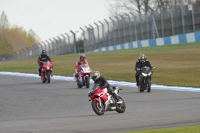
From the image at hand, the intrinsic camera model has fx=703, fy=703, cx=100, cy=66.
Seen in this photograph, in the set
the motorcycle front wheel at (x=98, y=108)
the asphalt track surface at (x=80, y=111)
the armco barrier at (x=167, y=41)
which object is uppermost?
the armco barrier at (x=167, y=41)

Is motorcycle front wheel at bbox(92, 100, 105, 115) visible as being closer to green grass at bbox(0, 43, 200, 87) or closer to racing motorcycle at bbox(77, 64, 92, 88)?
green grass at bbox(0, 43, 200, 87)

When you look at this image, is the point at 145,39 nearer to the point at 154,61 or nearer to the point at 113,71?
the point at 154,61

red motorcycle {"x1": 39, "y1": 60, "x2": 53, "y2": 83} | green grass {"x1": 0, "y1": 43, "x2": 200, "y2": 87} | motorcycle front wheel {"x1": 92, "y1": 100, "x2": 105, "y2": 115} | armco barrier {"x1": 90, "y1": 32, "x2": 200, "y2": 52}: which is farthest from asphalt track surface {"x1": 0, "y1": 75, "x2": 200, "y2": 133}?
armco barrier {"x1": 90, "y1": 32, "x2": 200, "y2": 52}

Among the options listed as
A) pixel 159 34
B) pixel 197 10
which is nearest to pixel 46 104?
pixel 197 10

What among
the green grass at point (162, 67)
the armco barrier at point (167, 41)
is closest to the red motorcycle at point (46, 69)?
the green grass at point (162, 67)

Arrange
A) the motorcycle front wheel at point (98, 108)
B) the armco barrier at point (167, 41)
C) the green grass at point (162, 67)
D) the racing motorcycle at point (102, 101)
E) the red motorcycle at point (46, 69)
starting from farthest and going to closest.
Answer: the armco barrier at point (167, 41)
the red motorcycle at point (46, 69)
the green grass at point (162, 67)
the racing motorcycle at point (102, 101)
the motorcycle front wheel at point (98, 108)

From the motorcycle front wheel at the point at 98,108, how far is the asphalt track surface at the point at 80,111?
0.62ft

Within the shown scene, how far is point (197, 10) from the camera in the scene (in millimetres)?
53281

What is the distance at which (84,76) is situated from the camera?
2903 cm

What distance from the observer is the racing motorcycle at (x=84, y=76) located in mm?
29016

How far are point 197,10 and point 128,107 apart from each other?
34.0m

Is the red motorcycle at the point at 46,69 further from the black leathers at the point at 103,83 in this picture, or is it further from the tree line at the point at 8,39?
the tree line at the point at 8,39

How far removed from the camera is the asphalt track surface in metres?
15.0

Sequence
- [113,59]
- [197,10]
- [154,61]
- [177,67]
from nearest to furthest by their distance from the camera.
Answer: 1. [177,67]
2. [154,61]
3. [113,59]
4. [197,10]
